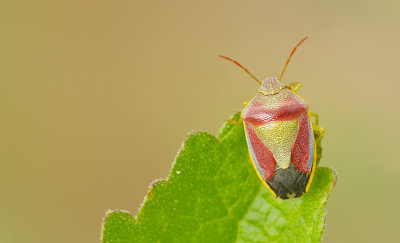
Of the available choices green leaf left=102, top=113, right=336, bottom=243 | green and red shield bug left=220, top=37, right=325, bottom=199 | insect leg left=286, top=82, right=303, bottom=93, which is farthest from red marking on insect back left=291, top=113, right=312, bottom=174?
insect leg left=286, top=82, right=303, bottom=93

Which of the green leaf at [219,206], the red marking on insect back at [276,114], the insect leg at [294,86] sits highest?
the insect leg at [294,86]

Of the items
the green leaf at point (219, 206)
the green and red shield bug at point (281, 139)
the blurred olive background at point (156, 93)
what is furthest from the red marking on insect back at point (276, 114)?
the blurred olive background at point (156, 93)

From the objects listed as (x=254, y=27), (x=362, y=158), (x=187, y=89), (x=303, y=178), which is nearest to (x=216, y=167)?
(x=303, y=178)

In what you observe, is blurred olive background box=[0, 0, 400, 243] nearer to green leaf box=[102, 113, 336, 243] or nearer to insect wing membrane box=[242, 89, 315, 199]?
insect wing membrane box=[242, 89, 315, 199]

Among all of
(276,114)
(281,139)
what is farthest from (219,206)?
(276,114)

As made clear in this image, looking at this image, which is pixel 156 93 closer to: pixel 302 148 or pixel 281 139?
pixel 281 139

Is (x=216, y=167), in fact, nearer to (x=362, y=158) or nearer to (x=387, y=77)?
(x=362, y=158)

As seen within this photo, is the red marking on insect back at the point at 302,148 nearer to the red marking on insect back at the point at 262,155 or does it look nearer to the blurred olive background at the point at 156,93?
the red marking on insect back at the point at 262,155
